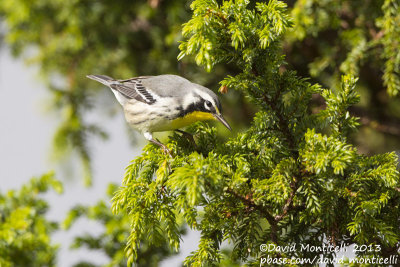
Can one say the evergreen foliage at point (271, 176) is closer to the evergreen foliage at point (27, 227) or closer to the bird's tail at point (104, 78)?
the evergreen foliage at point (27, 227)

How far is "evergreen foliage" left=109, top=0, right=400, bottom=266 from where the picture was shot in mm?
1796

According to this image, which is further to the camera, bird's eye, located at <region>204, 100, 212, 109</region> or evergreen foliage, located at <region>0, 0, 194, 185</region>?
evergreen foliage, located at <region>0, 0, 194, 185</region>

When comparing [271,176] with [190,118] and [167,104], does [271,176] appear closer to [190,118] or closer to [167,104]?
[190,118]

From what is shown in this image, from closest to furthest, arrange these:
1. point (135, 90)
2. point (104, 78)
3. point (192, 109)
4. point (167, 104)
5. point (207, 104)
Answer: point (207, 104), point (192, 109), point (167, 104), point (135, 90), point (104, 78)

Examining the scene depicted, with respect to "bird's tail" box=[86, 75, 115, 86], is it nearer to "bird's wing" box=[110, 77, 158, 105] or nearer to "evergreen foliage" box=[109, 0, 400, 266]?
"bird's wing" box=[110, 77, 158, 105]

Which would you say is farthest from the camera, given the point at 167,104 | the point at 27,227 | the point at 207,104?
the point at 167,104

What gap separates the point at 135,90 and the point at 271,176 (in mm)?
2273

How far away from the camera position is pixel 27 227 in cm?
296

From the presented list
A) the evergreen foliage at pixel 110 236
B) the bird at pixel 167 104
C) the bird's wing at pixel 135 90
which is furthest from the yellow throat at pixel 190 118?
the evergreen foliage at pixel 110 236

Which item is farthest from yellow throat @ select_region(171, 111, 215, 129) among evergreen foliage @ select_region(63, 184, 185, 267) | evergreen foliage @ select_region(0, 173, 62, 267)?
evergreen foliage @ select_region(0, 173, 62, 267)

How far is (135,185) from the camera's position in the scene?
2129 mm

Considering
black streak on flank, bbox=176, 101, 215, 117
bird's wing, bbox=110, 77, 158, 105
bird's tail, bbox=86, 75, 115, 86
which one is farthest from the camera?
bird's tail, bbox=86, 75, 115, 86

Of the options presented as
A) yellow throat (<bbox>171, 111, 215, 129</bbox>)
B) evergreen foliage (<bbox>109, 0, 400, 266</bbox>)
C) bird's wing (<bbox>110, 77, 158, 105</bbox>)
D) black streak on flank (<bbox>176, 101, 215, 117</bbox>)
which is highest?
bird's wing (<bbox>110, 77, 158, 105</bbox>)

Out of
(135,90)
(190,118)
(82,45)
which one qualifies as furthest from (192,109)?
(82,45)
